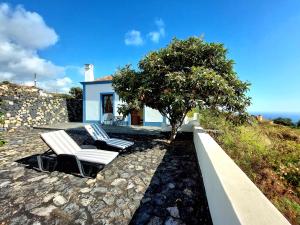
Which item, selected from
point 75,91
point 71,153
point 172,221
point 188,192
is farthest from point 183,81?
point 75,91

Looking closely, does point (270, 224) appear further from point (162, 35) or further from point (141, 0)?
point (141, 0)

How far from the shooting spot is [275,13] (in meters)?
7.34

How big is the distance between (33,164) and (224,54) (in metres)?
7.24

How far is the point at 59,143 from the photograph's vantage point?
5.40 m

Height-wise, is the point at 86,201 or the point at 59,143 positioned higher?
the point at 59,143

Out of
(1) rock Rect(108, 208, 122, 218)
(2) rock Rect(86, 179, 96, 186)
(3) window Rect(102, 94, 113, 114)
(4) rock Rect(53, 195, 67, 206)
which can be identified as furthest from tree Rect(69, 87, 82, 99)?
(1) rock Rect(108, 208, 122, 218)

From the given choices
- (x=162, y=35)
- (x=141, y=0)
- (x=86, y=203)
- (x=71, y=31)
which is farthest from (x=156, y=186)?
(x=71, y=31)

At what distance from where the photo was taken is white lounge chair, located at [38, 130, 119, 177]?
15.4 ft

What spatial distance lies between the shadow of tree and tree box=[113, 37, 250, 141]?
2097mm

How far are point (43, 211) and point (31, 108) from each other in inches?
490

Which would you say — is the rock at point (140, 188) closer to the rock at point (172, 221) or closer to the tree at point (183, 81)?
the rock at point (172, 221)

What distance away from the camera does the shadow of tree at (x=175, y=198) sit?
3131mm

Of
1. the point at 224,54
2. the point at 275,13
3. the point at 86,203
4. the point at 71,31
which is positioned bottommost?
the point at 86,203

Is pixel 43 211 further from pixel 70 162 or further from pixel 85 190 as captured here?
pixel 70 162
